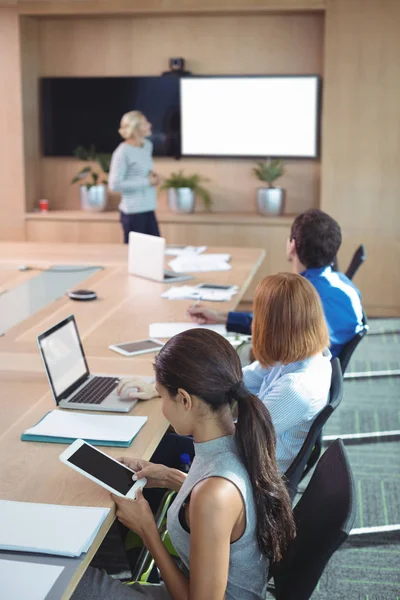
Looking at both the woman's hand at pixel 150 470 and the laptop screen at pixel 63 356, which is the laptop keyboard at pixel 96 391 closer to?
the laptop screen at pixel 63 356

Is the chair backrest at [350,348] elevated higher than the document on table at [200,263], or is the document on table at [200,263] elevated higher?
the document on table at [200,263]

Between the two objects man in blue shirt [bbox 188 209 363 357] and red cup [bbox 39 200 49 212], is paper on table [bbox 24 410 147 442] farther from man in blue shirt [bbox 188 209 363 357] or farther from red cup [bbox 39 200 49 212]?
red cup [bbox 39 200 49 212]

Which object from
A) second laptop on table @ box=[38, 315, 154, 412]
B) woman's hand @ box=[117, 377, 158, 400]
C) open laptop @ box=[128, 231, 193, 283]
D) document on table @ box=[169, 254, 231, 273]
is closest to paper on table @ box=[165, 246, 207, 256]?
document on table @ box=[169, 254, 231, 273]

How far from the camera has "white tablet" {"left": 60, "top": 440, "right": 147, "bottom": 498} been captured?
1.90 meters

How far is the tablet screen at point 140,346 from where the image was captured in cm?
312

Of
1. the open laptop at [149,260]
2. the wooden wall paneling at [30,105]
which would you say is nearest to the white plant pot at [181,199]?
the wooden wall paneling at [30,105]

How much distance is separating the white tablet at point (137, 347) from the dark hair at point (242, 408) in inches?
53.0

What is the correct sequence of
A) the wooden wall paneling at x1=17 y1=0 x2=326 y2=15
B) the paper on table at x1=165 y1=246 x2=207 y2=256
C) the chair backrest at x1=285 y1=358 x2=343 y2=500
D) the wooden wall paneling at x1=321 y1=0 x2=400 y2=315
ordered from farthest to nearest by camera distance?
the wooden wall paneling at x1=17 y1=0 x2=326 y2=15
the wooden wall paneling at x1=321 y1=0 x2=400 y2=315
the paper on table at x1=165 y1=246 x2=207 y2=256
the chair backrest at x1=285 y1=358 x2=343 y2=500

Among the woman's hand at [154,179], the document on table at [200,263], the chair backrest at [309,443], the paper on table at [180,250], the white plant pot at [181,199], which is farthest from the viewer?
the white plant pot at [181,199]

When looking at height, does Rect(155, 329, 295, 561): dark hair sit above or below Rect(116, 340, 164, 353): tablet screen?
above

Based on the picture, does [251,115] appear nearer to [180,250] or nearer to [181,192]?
[181,192]

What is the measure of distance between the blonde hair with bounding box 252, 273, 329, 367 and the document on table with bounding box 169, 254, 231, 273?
234cm

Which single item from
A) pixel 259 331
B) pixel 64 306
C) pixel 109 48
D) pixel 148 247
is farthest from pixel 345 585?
pixel 109 48

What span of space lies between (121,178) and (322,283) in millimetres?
3014
